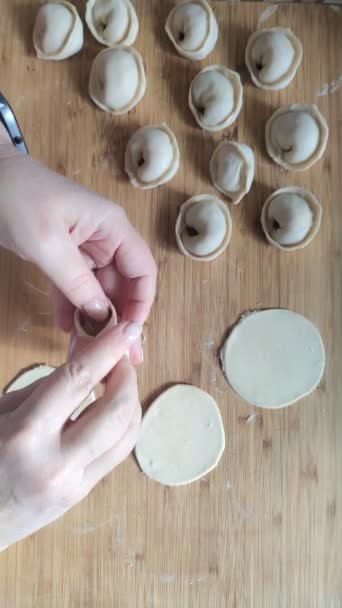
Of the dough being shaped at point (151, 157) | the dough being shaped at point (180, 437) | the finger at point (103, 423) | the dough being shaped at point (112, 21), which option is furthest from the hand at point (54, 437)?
the dough being shaped at point (112, 21)

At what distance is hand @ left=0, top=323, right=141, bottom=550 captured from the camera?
54cm

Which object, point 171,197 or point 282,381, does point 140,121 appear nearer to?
point 171,197

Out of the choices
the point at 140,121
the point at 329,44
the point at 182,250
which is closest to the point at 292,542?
the point at 182,250

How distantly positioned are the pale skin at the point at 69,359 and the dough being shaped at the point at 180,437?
96mm

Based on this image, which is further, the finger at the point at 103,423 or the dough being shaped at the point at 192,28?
the dough being shaped at the point at 192,28

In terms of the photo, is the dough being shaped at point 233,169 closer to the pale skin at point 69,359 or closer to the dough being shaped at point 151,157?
the dough being shaped at point 151,157

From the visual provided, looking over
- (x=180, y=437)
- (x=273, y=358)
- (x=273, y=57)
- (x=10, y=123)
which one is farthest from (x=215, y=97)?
(x=180, y=437)

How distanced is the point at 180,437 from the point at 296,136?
0.54m

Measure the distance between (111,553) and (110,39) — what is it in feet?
2.87

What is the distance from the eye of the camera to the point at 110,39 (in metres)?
0.97

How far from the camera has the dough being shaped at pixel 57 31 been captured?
3.10 feet

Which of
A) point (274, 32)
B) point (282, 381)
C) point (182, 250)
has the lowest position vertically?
point (282, 381)

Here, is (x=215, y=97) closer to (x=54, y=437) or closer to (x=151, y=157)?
(x=151, y=157)

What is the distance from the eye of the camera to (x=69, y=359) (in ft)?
2.30
